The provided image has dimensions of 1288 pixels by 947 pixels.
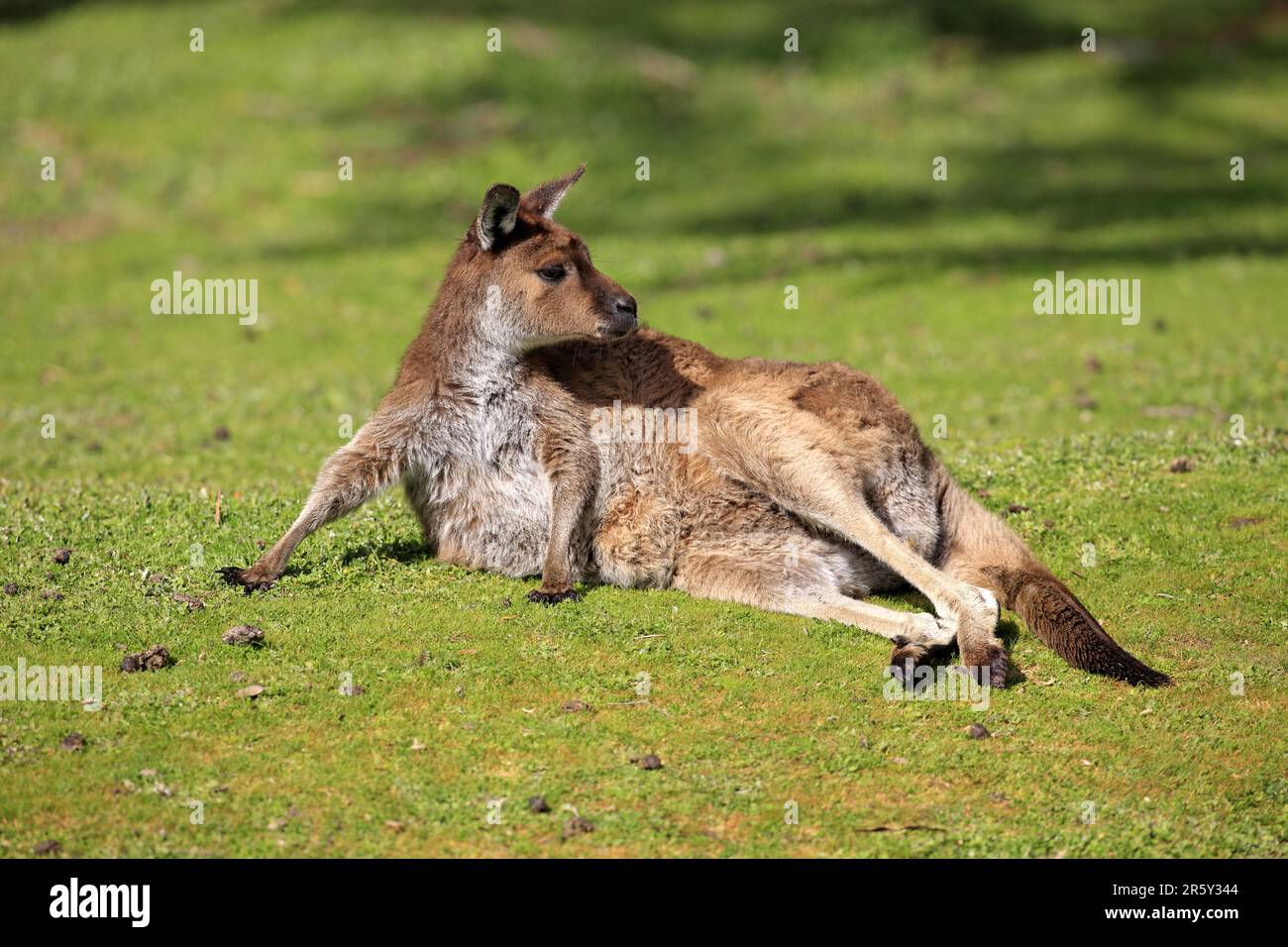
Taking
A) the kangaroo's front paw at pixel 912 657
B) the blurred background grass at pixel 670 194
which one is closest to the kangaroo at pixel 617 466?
the kangaroo's front paw at pixel 912 657

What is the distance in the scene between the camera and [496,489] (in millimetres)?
7074

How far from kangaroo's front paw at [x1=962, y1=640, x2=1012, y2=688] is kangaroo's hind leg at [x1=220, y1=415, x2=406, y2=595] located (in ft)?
9.35

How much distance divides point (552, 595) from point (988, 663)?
6.63ft

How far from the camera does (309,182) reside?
19031 mm

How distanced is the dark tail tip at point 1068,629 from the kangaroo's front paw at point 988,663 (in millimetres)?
279

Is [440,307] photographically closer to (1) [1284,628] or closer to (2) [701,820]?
(2) [701,820]

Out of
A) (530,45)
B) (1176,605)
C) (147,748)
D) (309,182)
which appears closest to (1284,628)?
(1176,605)

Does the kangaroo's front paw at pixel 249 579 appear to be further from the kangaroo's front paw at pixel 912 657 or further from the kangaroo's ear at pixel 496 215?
the kangaroo's front paw at pixel 912 657

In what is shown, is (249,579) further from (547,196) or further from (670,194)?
(670,194)

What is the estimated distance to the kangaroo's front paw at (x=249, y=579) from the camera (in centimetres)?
666

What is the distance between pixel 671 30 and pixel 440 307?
674 inches

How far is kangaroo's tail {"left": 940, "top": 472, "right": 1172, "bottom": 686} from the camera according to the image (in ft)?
19.7

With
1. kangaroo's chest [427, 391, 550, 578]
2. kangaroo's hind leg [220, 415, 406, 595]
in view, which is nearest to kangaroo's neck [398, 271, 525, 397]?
kangaroo's chest [427, 391, 550, 578]

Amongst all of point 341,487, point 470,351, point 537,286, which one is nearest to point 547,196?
point 537,286
